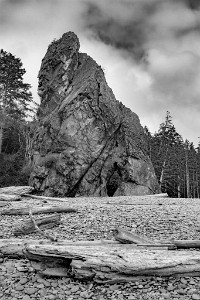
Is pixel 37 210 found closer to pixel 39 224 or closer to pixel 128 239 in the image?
pixel 39 224

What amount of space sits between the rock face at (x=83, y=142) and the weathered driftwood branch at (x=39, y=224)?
12.8 meters

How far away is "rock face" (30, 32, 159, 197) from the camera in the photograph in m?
22.3

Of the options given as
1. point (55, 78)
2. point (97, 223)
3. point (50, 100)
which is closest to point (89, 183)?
point (50, 100)

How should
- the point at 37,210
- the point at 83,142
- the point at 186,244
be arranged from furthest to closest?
the point at 83,142 < the point at 37,210 < the point at 186,244

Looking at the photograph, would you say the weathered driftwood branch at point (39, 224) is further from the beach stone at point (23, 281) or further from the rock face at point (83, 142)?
the rock face at point (83, 142)

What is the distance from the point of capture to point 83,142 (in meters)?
22.8

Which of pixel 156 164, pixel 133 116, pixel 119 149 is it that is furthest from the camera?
pixel 156 164

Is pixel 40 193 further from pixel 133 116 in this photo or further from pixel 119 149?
pixel 133 116

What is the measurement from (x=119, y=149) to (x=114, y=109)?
11.9 feet

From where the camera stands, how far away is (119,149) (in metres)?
25.0

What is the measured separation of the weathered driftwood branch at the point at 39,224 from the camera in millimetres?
8047

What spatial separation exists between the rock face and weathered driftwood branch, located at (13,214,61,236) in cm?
1283

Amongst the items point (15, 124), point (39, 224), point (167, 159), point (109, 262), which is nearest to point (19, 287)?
point (109, 262)

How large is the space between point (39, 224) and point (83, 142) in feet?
47.4
